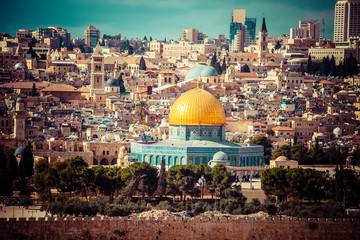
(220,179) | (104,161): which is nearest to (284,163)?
(220,179)

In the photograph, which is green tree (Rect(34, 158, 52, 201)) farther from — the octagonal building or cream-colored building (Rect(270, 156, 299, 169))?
cream-colored building (Rect(270, 156, 299, 169))

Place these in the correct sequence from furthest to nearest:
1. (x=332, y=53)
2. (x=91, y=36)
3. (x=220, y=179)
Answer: (x=91, y=36)
(x=332, y=53)
(x=220, y=179)

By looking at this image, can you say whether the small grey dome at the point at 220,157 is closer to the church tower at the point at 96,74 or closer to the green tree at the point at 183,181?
the green tree at the point at 183,181

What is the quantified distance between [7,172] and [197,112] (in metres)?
16.9

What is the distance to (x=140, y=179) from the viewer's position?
55.9 m

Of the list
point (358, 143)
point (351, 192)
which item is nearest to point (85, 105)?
point (358, 143)

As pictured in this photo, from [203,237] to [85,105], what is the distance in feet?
171

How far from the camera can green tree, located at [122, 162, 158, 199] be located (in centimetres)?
5479

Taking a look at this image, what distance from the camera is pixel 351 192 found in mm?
52969

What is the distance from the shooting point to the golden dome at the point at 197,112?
6825cm

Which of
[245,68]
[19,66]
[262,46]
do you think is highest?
[262,46]

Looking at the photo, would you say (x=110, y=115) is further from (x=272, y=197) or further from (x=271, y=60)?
(x=271, y=60)

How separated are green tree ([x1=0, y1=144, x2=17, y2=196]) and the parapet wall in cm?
968

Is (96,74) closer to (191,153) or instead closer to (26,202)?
(191,153)
